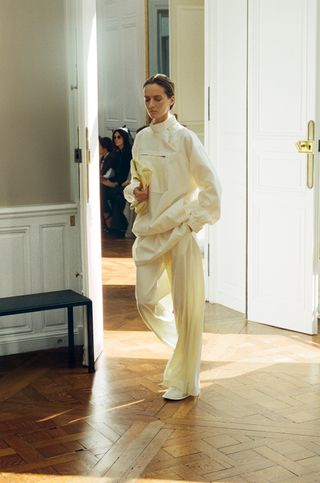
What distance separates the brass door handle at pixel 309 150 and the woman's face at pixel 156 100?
5.30 feet

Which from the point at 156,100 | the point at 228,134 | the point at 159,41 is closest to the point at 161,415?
the point at 156,100

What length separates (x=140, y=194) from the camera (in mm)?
4789

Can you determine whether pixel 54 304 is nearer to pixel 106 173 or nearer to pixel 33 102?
pixel 33 102

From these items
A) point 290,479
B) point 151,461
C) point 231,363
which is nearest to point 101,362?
point 231,363

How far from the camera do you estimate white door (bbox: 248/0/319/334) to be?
6094 mm

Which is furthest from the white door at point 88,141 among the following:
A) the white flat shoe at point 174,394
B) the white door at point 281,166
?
the white door at point 281,166

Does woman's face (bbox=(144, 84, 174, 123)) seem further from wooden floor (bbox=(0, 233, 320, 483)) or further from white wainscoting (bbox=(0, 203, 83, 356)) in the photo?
wooden floor (bbox=(0, 233, 320, 483))

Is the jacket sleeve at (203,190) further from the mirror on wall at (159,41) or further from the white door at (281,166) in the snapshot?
the mirror on wall at (159,41)

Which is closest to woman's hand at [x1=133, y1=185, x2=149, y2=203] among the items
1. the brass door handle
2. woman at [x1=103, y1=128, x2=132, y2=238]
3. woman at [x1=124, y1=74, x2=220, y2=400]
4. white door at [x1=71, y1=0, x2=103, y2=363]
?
woman at [x1=124, y1=74, x2=220, y2=400]

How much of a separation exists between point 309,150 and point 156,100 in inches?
66.9

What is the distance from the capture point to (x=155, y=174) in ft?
15.7

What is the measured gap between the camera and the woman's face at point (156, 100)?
4684 mm

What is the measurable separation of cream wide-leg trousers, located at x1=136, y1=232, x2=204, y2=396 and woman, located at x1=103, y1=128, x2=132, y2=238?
5.54m

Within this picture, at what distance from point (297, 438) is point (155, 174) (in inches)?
59.3
